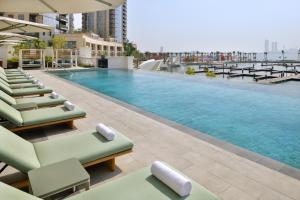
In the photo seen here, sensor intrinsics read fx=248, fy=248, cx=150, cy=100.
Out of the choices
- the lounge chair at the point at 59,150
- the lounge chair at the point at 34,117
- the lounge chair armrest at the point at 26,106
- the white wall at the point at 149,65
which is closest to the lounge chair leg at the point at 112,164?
the lounge chair at the point at 59,150

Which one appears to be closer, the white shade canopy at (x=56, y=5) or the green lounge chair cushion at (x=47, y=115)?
the white shade canopy at (x=56, y=5)

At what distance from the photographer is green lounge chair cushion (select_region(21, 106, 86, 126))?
4.43 meters

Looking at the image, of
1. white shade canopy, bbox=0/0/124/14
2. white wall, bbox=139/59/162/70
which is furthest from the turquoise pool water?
white wall, bbox=139/59/162/70

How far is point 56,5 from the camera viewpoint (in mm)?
4652

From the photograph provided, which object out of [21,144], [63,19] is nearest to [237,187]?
[21,144]

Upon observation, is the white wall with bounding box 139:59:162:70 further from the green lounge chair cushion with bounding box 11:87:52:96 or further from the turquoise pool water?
the green lounge chair cushion with bounding box 11:87:52:96

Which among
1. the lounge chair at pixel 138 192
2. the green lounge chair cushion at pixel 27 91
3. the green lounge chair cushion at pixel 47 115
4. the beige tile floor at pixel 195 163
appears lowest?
the beige tile floor at pixel 195 163

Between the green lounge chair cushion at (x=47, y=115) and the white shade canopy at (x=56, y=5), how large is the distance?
200 centimetres

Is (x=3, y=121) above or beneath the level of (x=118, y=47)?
beneath

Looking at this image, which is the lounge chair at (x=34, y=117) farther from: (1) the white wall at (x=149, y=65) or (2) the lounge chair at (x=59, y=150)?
(1) the white wall at (x=149, y=65)

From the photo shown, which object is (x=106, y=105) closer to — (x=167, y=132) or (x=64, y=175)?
(x=167, y=132)

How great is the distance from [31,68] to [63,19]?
51782mm

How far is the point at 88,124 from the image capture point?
17.6ft

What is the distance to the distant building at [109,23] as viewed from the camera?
86750 mm
